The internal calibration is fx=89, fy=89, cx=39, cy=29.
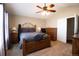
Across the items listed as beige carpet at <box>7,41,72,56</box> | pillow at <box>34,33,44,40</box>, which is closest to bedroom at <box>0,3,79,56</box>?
beige carpet at <box>7,41,72,56</box>

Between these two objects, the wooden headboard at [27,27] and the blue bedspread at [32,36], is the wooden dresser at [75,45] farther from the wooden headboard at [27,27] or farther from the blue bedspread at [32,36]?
the wooden headboard at [27,27]

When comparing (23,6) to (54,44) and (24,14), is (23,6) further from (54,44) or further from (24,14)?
(54,44)

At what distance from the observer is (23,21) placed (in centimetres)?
208

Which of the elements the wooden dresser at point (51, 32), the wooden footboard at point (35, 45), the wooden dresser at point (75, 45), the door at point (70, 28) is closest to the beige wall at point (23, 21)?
the wooden dresser at point (51, 32)

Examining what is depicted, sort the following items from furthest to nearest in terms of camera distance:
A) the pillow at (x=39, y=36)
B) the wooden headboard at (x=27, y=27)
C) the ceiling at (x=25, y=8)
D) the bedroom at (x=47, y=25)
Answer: the pillow at (x=39, y=36), the wooden headboard at (x=27, y=27), the bedroom at (x=47, y=25), the ceiling at (x=25, y=8)

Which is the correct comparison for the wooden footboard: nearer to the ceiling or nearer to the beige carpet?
the beige carpet

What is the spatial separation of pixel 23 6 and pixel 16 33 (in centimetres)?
65

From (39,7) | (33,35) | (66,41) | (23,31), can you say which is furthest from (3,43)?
(66,41)

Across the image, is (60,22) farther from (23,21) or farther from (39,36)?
(23,21)

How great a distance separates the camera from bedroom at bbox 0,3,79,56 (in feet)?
6.47

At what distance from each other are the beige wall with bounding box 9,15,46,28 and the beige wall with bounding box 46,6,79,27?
0.15 metres

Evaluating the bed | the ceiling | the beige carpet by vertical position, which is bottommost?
the beige carpet

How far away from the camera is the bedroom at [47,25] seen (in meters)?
1.97

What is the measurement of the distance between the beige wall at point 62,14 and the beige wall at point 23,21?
0.15 m
